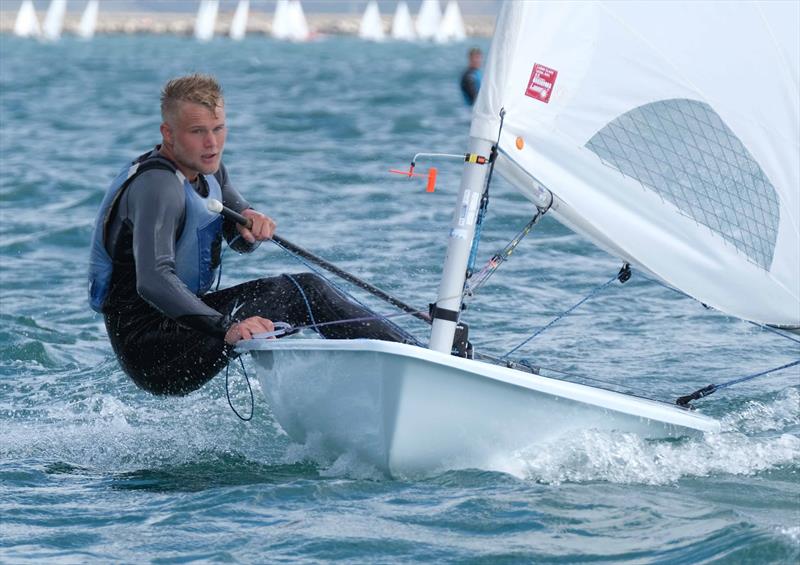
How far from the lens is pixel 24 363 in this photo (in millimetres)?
5562

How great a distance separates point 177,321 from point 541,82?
1.19 metres

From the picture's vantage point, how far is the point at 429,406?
3.50m

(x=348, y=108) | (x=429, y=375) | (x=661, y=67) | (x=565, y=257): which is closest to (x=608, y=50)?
(x=661, y=67)

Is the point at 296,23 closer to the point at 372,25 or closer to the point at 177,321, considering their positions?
the point at 372,25

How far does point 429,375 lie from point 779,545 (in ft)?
3.12

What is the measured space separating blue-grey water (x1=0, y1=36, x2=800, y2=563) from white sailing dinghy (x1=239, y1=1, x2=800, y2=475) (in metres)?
0.13

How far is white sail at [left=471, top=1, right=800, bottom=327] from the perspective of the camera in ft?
12.1

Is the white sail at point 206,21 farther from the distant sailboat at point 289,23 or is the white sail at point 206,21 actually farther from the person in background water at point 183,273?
the person in background water at point 183,273

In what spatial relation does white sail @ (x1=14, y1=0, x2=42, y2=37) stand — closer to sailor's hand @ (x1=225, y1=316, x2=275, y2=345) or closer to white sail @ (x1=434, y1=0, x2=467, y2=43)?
white sail @ (x1=434, y1=0, x2=467, y2=43)

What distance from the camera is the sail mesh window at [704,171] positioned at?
151 inches

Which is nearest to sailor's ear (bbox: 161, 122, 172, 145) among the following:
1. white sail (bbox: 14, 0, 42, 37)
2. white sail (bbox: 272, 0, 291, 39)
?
white sail (bbox: 14, 0, 42, 37)

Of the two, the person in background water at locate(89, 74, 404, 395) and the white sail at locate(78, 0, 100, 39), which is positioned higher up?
the person in background water at locate(89, 74, 404, 395)

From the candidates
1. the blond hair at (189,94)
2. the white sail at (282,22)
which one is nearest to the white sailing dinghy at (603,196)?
the blond hair at (189,94)

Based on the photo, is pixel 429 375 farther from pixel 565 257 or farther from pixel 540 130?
pixel 565 257
